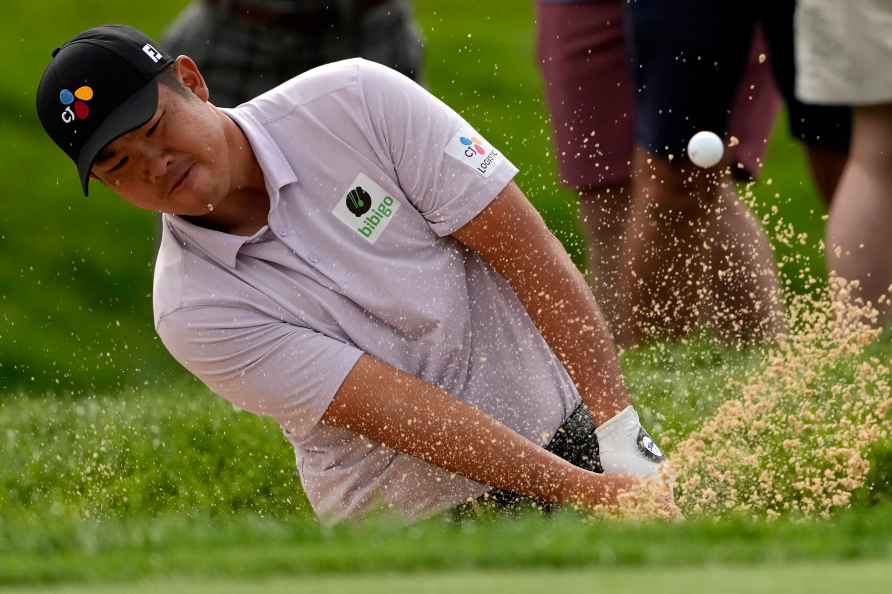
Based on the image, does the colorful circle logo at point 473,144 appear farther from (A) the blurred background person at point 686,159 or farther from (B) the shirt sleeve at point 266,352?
(A) the blurred background person at point 686,159

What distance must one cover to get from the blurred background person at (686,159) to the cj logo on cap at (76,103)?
2150 millimetres

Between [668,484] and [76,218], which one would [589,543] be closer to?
[668,484]

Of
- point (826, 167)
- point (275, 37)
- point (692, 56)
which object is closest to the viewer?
point (692, 56)

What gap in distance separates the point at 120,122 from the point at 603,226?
105 inches

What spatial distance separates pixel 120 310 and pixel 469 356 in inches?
256

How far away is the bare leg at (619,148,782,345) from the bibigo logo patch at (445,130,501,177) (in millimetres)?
1707

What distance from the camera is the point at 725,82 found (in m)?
5.23

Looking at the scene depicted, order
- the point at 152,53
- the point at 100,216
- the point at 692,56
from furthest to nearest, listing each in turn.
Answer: the point at 100,216 → the point at 692,56 → the point at 152,53

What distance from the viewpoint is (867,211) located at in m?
4.77

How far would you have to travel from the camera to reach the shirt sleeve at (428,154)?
3520 millimetres

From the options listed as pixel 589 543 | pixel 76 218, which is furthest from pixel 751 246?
pixel 76 218

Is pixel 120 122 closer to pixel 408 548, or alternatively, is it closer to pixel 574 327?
pixel 574 327

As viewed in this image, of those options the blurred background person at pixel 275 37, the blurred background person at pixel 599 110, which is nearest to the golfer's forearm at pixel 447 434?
the blurred background person at pixel 599 110

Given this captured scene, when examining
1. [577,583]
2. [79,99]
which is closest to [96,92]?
[79,99]
